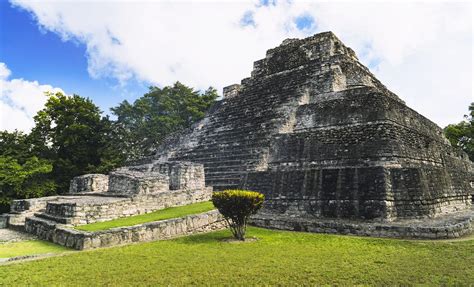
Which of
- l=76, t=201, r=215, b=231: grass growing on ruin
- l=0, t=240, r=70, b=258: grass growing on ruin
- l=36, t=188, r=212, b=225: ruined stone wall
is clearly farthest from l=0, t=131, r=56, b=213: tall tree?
l=76, t=201, r=215, b=231: grass growing on ruin

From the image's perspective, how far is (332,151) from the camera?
10.4 metres

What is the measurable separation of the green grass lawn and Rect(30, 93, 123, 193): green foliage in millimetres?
13241

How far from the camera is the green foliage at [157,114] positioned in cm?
2881

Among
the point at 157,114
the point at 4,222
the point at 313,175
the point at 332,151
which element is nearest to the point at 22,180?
the point at 4,222

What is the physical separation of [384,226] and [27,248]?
824cm

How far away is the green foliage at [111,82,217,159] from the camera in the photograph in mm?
28812

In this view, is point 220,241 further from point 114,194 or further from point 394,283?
point 114,194

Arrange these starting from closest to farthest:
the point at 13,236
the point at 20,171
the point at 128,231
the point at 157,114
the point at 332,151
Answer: the point at 128,231
the point at 13,236
the point at 332,151
the point at 20,171
the point at 157,114

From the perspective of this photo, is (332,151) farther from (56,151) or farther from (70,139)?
(56,151)

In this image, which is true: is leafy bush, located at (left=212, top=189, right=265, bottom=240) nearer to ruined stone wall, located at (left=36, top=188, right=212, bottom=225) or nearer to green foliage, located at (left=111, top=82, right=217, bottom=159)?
ruined stone wall, located at (left=36, top=188, right=212, bottom=225)

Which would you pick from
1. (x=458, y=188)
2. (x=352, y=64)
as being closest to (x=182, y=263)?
(x=458, y=188)

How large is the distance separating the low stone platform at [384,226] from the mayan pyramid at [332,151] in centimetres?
45

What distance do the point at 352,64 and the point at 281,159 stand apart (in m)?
6.87

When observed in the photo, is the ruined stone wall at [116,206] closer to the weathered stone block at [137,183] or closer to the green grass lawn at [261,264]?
the weathered stone block at [137,183]
